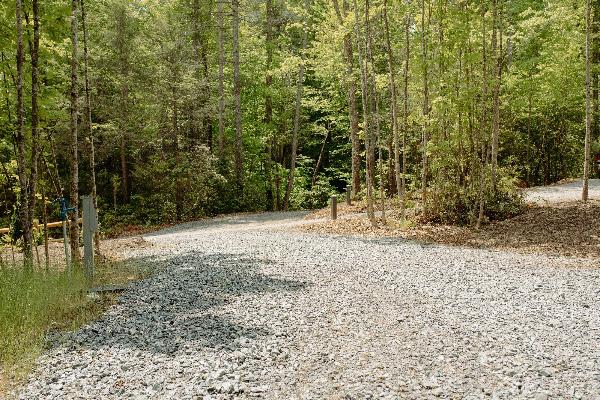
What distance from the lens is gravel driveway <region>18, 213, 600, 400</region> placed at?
428 cm

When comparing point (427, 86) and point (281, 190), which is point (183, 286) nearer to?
point (427, 86)

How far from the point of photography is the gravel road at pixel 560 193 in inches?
571

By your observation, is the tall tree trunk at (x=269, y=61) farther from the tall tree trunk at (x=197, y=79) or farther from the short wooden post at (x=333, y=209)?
the short wooden post at (x=333, y=209)

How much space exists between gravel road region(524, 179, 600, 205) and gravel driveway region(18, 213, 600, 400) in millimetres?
5775

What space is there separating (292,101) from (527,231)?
14.0 meters

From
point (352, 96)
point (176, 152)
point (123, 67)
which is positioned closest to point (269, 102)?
point (176, 152)

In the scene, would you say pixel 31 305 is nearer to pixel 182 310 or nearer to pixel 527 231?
pixel 182 310

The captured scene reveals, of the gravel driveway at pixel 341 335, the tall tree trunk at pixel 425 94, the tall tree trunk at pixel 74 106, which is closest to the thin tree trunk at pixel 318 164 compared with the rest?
the tall tree trunk at pixel 425 94

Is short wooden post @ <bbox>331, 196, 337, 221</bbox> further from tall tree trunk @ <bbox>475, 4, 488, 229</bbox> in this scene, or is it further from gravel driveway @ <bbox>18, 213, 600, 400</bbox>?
gravel driveway @ <bbox>18, 213, 600, 400</bbox>

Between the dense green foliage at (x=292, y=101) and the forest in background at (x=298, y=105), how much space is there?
7 cm

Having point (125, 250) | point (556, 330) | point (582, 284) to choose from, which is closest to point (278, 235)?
point (125, 250)

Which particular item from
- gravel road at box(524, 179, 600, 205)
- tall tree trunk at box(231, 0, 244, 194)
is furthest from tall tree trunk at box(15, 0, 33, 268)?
tall tree trunk at box(231, 0, 244, 194)

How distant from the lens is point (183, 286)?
748 centimetres

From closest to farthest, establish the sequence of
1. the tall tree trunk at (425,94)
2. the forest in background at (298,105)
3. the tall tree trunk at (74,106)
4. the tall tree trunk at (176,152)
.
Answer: the tall tree trunk at (74,106) < the forest in background at (298,105) < the tall tree trunk at (425,94) < the tall tree trunk at (176,152)
